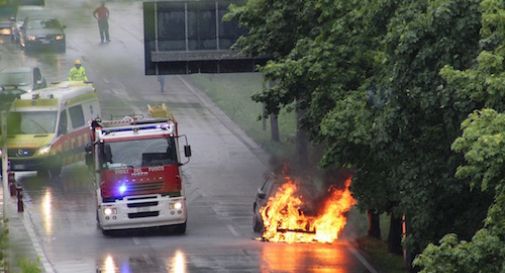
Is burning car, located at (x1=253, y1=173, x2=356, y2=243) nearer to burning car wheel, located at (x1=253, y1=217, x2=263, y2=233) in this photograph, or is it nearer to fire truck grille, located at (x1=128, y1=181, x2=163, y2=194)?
burning car wheel, located at (x1=253, y1=217, x2=263, y2=233)

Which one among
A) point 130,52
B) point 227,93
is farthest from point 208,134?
point 130,52

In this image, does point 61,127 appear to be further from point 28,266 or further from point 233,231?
point 28,266

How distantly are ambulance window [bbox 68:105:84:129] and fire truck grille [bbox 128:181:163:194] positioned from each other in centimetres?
808

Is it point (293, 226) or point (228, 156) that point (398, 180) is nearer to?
point (293, 226)

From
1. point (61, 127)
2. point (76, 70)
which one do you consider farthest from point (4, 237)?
point (61, 127)

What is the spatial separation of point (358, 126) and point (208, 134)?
21853 mm

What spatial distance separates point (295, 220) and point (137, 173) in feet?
12.3

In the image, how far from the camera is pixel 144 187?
28.6m

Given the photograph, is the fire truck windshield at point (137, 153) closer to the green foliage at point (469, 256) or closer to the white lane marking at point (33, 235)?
the white lane marking at point (33, 235)

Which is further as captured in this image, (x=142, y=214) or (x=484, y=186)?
(x=142, y=214)

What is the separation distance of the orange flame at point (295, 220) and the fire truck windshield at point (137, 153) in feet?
8.28

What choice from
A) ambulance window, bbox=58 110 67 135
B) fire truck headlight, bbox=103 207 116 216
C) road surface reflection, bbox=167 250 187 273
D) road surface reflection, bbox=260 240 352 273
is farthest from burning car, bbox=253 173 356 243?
ambulance window, bbox=58 110 67 135

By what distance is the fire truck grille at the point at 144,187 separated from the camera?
1125 inches

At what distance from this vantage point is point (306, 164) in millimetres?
36750
